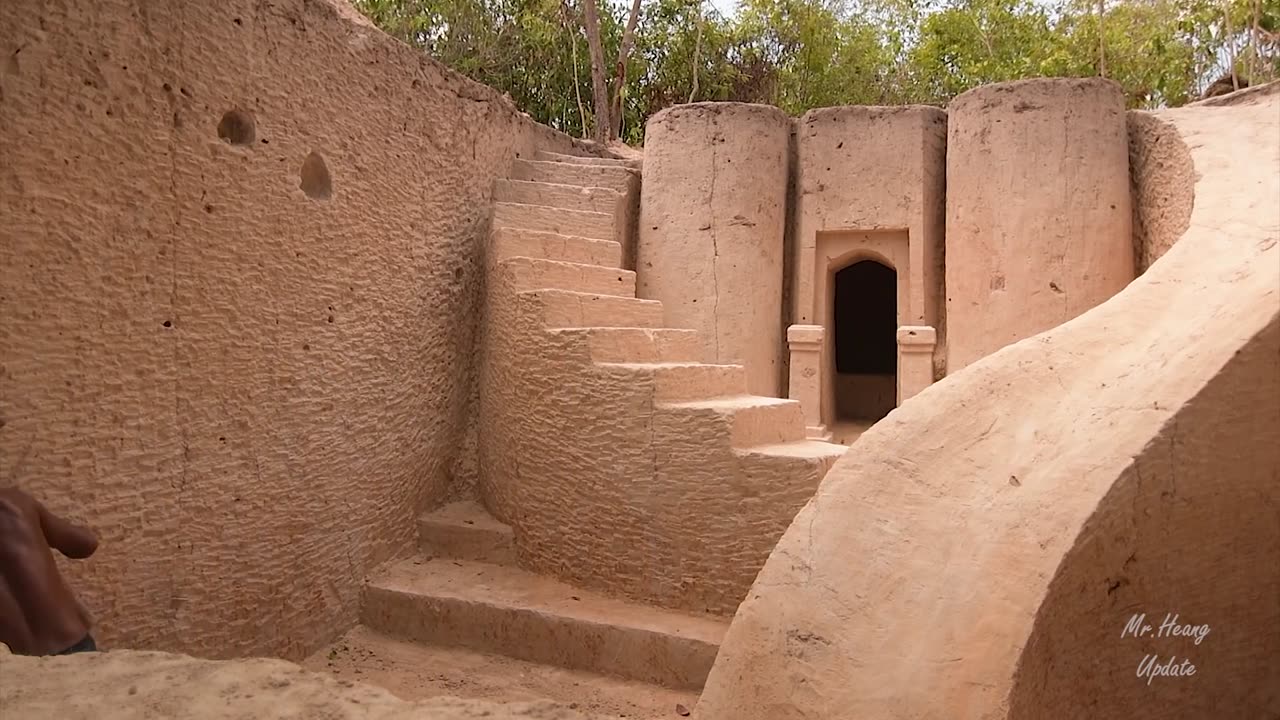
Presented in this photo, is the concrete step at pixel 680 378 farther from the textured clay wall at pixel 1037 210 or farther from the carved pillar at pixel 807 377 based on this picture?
the textured clay wall at pixel 1037 210

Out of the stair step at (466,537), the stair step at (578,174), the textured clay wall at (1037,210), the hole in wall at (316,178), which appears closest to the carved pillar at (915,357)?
the textured clay wall at (1037,210)

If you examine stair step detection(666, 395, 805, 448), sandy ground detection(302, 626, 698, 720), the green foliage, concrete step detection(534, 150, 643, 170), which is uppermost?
the green foliage

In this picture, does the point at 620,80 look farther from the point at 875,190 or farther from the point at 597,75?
the point at 875,190

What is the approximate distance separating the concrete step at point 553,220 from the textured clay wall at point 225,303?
0.42 m

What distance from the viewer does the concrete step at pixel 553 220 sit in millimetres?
5914

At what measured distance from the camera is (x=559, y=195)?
639 centimetres

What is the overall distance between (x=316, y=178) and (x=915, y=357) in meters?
4.21

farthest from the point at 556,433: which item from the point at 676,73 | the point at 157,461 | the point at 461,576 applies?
the point at 676,73

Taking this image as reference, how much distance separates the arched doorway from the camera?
33.6ft

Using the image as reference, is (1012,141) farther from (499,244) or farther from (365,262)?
(365,262)

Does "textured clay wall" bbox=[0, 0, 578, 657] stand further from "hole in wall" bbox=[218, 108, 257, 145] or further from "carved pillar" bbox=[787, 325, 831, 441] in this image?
"carved pillar" bbox=[787, 325, 831, 441]

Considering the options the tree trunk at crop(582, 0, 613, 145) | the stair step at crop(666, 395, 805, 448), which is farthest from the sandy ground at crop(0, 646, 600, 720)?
the tree trunk at crop(582, 0, 613, 145)

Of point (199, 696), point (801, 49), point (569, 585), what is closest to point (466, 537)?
point (569, 585)

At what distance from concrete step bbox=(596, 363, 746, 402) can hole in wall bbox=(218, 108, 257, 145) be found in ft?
6.85
